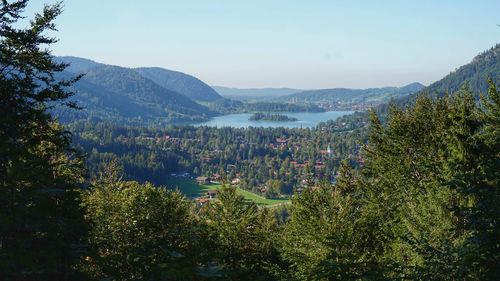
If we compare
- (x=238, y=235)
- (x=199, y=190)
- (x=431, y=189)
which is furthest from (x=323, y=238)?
(x=199, y=190)

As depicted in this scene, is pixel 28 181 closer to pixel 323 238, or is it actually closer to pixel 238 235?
pixel 323 238

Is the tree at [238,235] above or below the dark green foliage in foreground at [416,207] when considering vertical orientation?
below

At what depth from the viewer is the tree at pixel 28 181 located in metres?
11.0

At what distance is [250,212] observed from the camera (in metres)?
23.6

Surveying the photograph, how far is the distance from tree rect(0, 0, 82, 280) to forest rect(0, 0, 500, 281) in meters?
0.04

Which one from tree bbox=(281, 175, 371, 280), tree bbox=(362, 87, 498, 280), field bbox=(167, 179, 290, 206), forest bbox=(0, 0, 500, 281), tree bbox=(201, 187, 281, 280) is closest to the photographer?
tree bbox=(362, 87, 498, 280)

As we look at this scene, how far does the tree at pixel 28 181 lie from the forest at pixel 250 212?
0.14 feet

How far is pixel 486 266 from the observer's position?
9438 millimetres

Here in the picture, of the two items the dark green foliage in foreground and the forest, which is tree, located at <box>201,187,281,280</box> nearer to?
the forest

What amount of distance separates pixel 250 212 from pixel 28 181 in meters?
13.4

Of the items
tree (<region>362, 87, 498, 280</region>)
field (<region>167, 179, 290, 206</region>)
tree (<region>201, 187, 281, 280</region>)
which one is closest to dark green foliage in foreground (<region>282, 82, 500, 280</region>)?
tree (<region>362, 87, 498, 280</region>)

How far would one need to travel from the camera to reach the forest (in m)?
10.1

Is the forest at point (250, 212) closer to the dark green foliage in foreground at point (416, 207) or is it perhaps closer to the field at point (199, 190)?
the dark green foliage in foreground at point (416, 207)

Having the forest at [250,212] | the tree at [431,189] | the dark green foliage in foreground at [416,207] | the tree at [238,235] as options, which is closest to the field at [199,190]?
the forest at [250,212]
